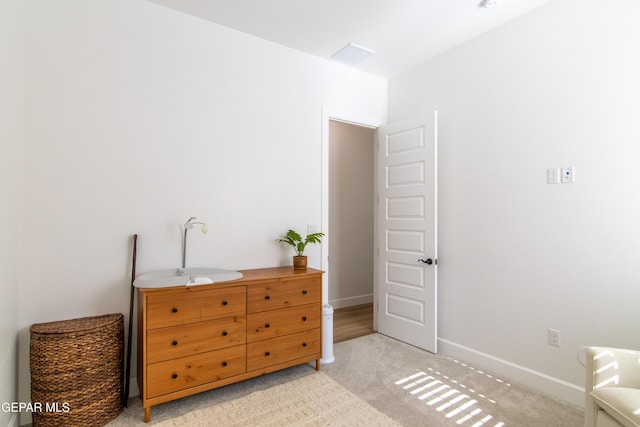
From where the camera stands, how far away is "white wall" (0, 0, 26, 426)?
1.68 m

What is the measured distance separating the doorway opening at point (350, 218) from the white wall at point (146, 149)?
1497 mm

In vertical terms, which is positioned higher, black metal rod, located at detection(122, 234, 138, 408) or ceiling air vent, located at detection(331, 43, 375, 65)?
ceiling air vent, located at detection(331, 43, 375, 65)

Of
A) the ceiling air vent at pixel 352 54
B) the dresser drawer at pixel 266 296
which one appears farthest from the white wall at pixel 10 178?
the ceiling air vent at pixel 352 54

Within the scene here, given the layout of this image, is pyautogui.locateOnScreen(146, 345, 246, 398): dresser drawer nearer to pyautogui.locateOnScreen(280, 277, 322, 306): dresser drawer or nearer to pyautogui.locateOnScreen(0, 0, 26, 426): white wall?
pyautogui.locateOnScreen(280, 277, 322, 306): dresser drawer

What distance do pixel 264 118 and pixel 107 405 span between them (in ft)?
7.81

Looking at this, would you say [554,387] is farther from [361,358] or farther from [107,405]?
[107,405]

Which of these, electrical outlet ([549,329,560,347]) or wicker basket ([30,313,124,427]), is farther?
electrical outlet ([549,329,560,347])

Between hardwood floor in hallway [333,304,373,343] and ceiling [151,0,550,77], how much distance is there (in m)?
2.97

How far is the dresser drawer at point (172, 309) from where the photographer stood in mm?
1952

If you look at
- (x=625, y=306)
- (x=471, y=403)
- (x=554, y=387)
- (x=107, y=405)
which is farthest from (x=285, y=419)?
(x=625, y=306)

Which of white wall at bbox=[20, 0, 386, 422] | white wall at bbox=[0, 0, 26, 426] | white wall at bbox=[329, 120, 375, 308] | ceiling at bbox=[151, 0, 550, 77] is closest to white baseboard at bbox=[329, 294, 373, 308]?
white wall at bbox=[329, 120, 375, 308]

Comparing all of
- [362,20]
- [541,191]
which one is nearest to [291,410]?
[541,191]

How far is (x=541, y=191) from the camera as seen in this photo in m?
2.42

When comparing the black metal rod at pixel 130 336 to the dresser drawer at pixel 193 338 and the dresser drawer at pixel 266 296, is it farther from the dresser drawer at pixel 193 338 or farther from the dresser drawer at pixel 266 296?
the dresser drawer at pixel 266 296
